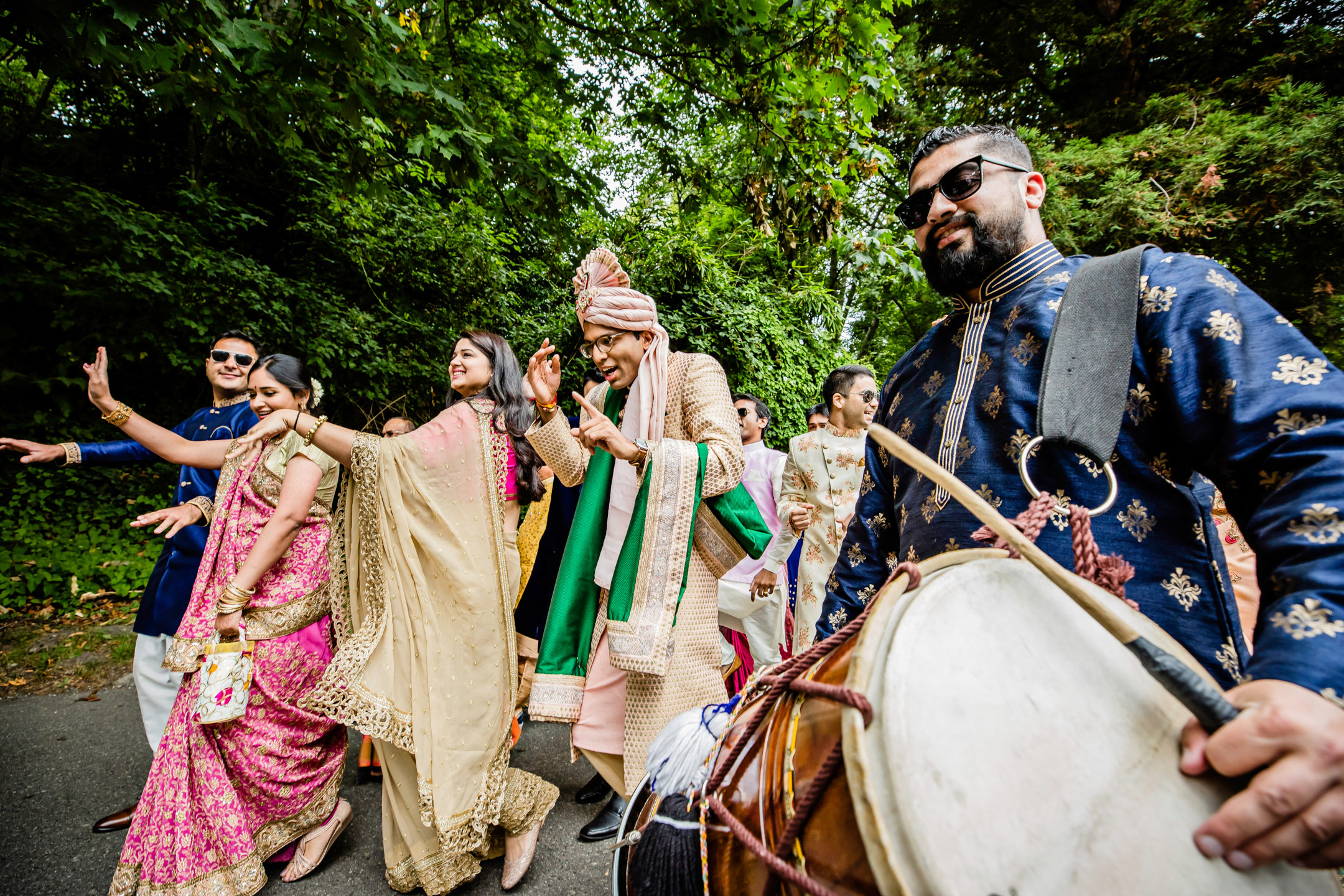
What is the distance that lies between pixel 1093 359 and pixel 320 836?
3094 mm

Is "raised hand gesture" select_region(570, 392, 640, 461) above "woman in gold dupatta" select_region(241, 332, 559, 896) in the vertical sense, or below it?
above

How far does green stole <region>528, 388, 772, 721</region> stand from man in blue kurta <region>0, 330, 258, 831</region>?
1.69m

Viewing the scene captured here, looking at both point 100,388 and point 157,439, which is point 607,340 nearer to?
point 157,439

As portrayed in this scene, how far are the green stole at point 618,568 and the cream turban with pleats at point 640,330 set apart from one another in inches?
9.6

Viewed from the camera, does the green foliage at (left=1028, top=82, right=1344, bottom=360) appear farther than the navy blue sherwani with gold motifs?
Yes

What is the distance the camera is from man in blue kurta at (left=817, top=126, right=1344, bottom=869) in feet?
1.80

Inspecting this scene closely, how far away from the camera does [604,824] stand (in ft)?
8.75

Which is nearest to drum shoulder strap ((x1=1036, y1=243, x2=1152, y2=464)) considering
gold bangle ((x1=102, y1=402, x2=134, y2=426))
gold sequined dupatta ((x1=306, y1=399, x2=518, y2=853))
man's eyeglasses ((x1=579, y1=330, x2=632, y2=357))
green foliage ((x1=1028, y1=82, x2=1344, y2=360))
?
man's eyeglasses ((x1=579, y1=330, x2=632, y2=357))

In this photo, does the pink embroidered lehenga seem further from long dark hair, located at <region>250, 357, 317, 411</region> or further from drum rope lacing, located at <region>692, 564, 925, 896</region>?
drum rope lacing, located at <region>692, 564, 925, 896</region>

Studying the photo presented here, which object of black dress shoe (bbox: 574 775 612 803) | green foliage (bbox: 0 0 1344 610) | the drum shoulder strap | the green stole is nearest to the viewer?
the drum shoulder strap

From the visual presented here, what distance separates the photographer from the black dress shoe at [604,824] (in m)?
2.62

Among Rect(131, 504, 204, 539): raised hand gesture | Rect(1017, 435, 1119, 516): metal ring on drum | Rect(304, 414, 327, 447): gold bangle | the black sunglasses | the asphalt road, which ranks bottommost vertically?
the asphalt road

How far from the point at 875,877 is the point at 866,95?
513 centimetres

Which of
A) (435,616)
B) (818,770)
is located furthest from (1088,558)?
(435,616)
